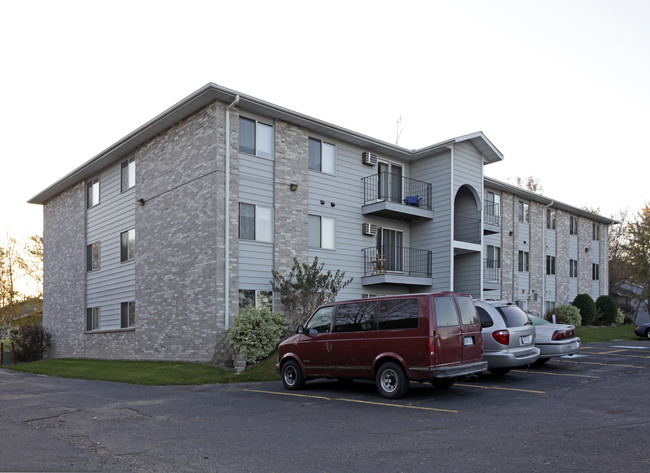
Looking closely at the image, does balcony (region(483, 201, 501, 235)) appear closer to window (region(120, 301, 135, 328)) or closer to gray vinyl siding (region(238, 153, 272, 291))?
gray vinyl siding (region(238, 153, 272, 291))

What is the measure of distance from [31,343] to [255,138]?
17314mm

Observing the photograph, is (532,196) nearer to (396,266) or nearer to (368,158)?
(396,266)

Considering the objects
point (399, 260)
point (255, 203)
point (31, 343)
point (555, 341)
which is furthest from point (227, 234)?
point (31, 343)

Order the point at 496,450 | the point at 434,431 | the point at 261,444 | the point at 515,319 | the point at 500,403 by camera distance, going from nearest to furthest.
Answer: the point at 496,450 → the point at 261,444 → the point at 434,431 → the point at 500,403 → the point at 515,319

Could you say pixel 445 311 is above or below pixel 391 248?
A: below

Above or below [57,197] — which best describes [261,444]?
below

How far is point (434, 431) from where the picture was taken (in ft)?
24.9

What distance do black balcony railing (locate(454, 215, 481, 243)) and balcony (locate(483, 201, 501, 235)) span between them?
2.05m

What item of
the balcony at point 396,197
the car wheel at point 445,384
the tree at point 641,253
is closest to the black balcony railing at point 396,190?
the balcony at point 396,197

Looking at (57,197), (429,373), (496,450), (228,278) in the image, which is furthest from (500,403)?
(57,197)

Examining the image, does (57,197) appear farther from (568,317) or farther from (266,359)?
(568,317)

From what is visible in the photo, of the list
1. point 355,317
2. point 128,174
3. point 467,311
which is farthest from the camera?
point 128,174

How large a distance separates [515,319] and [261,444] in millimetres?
7510

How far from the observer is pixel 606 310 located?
34875 millimetres
